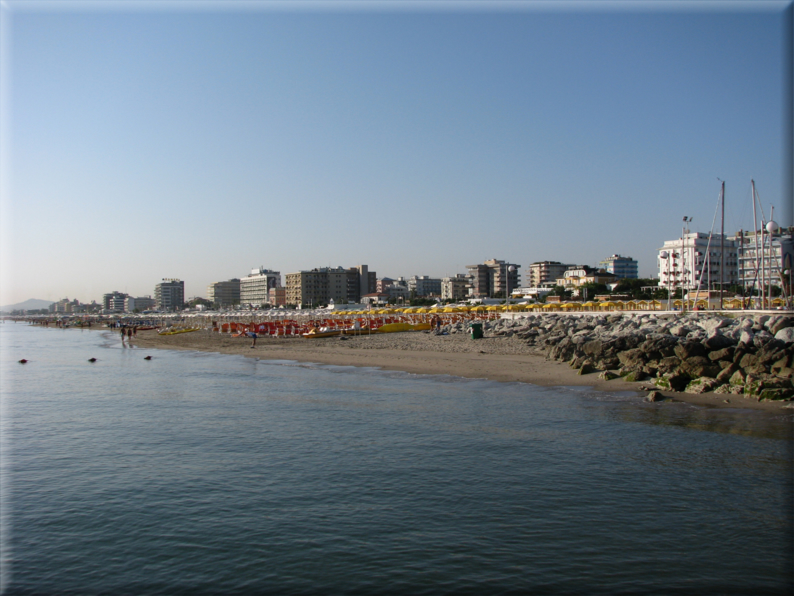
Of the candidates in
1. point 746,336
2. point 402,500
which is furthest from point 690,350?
point 402,500

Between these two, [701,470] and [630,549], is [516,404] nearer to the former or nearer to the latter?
[701,470]

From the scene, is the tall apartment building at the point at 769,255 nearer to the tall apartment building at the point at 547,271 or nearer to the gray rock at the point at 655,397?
the gray rock at the point at 655,397

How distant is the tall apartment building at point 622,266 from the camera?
183 m

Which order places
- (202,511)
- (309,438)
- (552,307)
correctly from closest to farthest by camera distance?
(202,511) < (309,438) < (552,307)

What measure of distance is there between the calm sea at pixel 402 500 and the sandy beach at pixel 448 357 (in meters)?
2.15

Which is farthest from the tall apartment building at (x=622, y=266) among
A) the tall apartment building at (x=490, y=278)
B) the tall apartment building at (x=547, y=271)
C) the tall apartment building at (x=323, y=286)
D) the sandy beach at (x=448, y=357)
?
the sandy beach at (x=448, y=357)

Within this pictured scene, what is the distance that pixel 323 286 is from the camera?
169 m

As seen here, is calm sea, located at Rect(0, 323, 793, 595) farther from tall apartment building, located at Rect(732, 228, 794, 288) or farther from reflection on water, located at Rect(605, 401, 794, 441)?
tall apartment building, located at Rect(732, 228, 794, 288)

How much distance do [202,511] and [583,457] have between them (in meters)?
7.93

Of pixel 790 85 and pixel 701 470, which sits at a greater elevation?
pixel 790 85

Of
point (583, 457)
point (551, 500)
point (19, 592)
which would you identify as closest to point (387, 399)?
point (583, 457)

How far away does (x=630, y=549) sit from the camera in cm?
836

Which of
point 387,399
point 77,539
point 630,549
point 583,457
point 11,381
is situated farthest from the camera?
point 11,381

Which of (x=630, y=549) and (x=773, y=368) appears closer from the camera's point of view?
(x=630, y=549)
